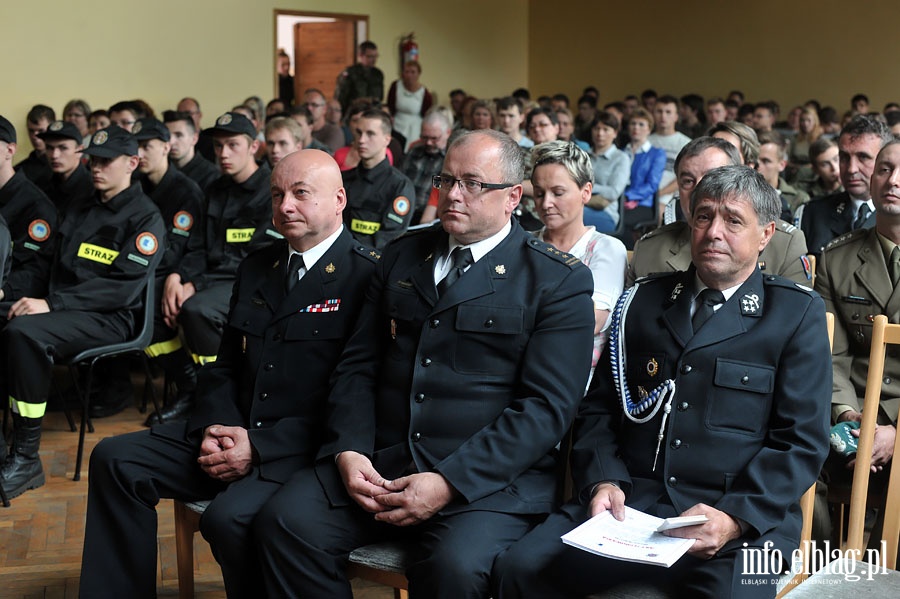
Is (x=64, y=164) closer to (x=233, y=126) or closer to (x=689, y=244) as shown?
(x=233, y=126)

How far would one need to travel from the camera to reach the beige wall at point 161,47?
956 cm

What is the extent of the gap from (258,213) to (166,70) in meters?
6.66

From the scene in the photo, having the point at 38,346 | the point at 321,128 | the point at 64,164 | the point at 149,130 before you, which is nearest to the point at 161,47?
the point at 321,128

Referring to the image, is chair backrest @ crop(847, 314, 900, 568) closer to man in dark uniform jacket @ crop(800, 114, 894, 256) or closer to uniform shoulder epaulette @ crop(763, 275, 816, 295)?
uniform shoulder epaulette @ crop(763, 275, 816, 295)

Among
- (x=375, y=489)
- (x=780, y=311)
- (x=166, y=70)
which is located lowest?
(x=375, y=489)

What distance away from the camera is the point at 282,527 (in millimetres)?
2121

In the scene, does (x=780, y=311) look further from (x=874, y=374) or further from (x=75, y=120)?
(x=75, y=120)

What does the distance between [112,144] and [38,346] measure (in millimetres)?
958

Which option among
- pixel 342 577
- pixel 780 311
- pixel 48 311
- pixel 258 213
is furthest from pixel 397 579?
pixel 258 213

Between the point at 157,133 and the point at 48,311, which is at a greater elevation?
the point at 157,133

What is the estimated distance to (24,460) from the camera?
3617mm

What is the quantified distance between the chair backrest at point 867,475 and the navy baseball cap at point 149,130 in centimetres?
358

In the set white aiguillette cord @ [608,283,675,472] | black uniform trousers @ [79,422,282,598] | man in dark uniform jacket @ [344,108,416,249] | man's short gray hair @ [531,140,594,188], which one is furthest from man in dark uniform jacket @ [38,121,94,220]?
white aiguillette cord @ [608,283,675,472]

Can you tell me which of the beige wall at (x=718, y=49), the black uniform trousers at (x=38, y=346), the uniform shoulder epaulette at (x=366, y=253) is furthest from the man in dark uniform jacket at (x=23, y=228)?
the beige wall at (x=718, y=49)
